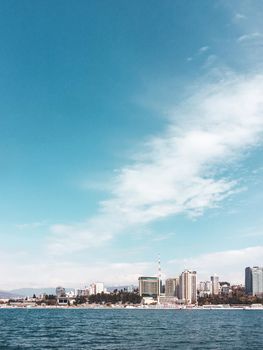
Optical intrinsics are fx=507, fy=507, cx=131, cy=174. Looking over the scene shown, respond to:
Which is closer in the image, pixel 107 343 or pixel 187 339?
pixel 107 343

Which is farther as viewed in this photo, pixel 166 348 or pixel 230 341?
pixel 230 341

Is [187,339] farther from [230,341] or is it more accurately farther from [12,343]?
[12,343]

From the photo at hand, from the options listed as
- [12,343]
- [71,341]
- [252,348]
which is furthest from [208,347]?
[12,343]

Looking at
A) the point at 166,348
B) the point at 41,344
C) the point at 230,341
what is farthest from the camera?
the point at 230,341

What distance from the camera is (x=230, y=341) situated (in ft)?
264

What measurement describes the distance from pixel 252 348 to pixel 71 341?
89.5 ft

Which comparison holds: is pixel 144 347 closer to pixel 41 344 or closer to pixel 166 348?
pixel 166 348

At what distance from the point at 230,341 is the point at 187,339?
22.3 feet

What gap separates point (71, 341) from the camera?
78.1 meters

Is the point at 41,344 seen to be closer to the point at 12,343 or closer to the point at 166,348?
the point at 12,343

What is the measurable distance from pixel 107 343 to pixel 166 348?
11249 mm

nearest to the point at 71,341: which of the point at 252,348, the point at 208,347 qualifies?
the point at 208,347

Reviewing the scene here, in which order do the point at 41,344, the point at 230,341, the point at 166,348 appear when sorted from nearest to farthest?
1. the point at 166,348
2. the point at 41,344
3. the point at 230,341

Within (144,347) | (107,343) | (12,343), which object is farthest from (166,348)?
(12,343)
